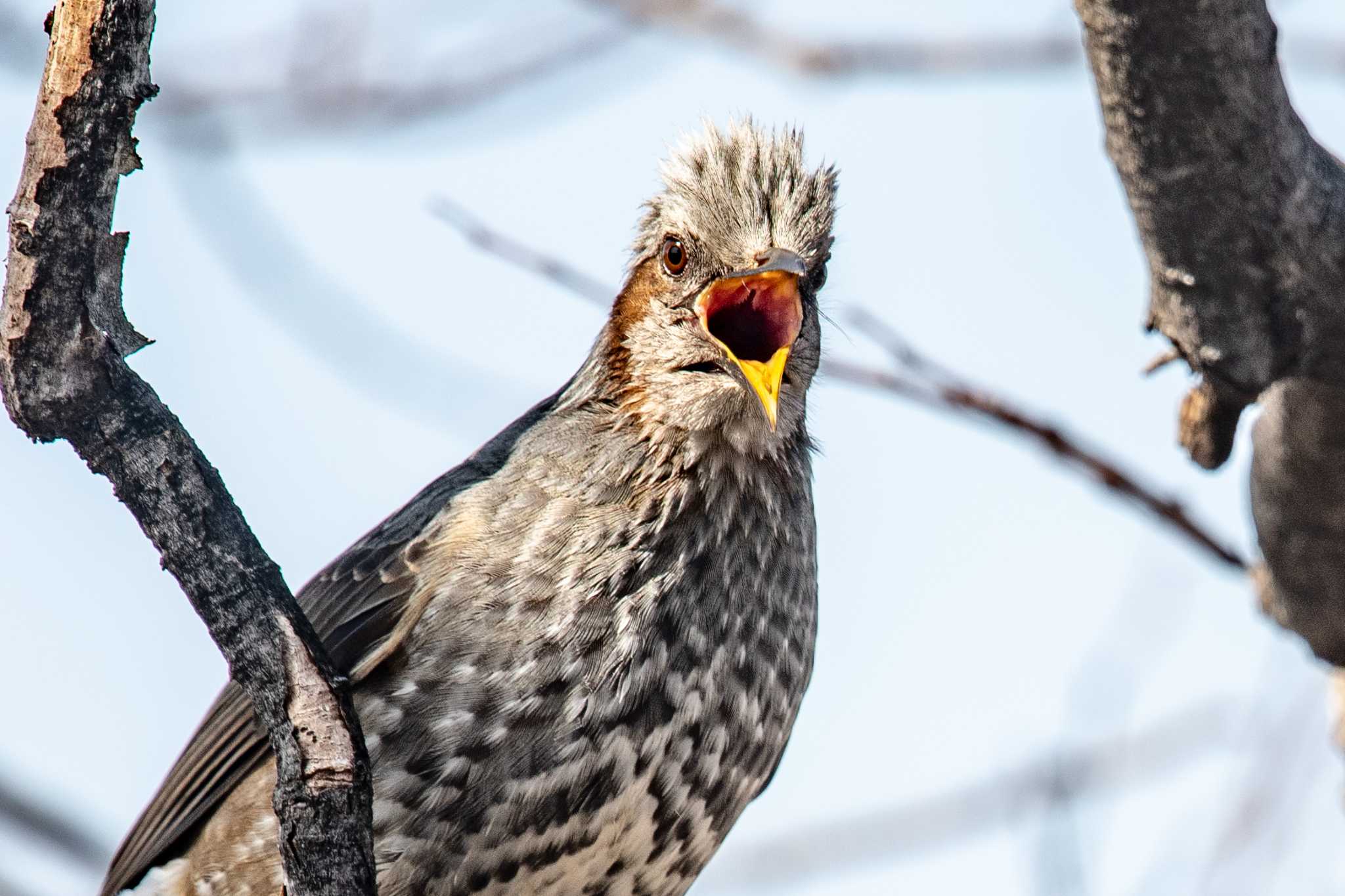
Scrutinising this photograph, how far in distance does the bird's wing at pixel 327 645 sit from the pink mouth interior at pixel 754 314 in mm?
632

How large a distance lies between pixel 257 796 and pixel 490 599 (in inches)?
31.7

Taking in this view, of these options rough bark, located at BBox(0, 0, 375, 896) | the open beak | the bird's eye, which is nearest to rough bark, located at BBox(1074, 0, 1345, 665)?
Answer: the open beak

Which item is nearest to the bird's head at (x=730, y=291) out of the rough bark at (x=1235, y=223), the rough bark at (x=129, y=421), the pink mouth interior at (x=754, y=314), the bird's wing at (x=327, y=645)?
the pink mouth interior at (x=754, y=314)

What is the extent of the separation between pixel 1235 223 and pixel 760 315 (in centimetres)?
144

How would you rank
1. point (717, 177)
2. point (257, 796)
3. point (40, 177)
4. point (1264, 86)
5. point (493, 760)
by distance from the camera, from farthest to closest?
point (717, 177) → point (257, 796) → point (493, 760) → point (1264, 86) → point (40, 177)

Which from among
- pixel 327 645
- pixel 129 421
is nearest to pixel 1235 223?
pixel 129 421

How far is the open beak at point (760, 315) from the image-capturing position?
4016mm

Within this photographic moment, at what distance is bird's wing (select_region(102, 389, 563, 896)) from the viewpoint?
4.11 meters

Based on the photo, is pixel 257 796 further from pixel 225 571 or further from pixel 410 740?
pixel 225 571

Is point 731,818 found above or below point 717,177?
below

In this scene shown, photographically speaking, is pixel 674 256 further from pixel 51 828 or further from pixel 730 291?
pixel 51 828

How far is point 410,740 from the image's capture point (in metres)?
3.82

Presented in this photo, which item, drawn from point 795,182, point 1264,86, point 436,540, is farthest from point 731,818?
point 1264,86

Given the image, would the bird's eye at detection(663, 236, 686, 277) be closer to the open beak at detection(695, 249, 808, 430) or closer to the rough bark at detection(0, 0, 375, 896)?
the open beak at detection(695, 249, 808, 430)
